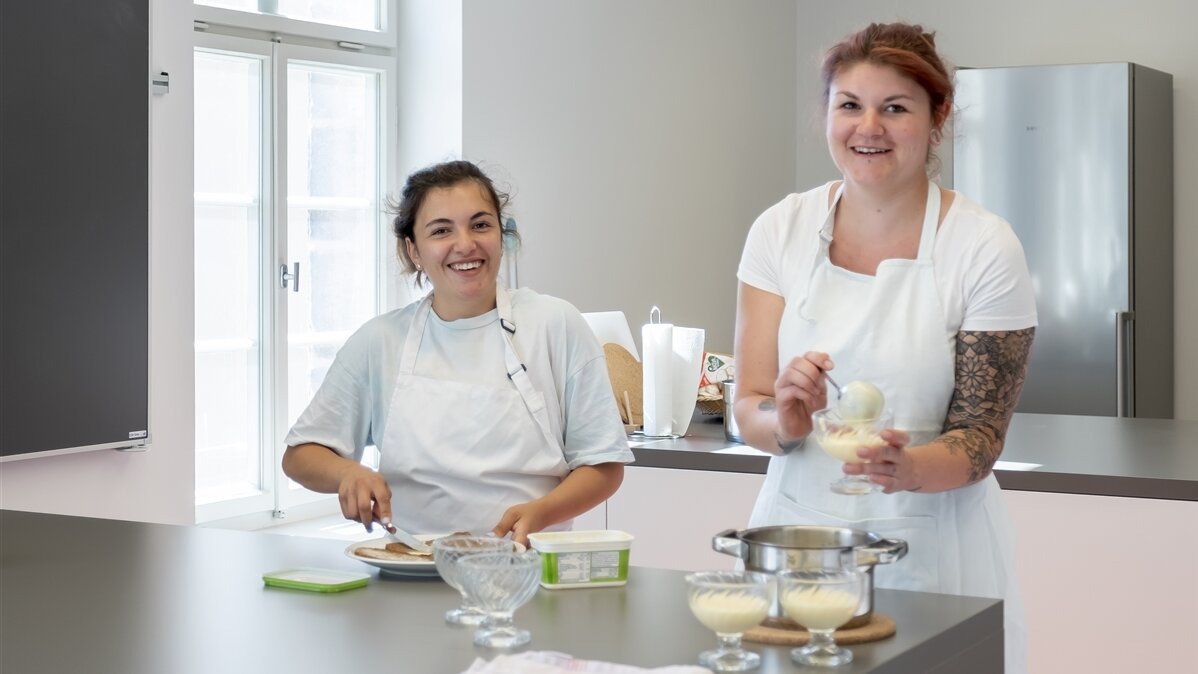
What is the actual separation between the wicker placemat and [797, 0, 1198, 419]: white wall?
13.5 feet

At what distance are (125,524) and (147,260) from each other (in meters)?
1.37

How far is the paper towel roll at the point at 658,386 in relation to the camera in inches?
119

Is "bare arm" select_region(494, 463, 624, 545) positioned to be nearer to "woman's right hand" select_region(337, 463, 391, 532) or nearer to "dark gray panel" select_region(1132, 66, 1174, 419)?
"woman's right hand" select_region(337, 463, 391, 532)

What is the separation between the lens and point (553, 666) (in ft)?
4.11

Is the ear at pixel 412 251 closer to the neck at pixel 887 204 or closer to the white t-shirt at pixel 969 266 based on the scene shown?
the white t-shirt at pixel 969 266

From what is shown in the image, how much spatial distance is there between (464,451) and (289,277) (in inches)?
89.0

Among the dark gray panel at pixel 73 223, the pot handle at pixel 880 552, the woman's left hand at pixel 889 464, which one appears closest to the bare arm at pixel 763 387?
the woman's left hand at pixel 889 464

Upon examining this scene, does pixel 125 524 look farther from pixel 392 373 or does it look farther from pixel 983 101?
pixel 983 101

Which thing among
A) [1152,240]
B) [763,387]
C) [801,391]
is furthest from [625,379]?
[1152,240]

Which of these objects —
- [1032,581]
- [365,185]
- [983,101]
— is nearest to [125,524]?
[1032,581]

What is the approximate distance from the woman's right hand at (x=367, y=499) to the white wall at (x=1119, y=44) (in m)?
3.72

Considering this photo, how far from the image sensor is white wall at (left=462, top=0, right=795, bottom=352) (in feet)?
15.4

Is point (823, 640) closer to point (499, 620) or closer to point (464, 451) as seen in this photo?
point (499, 620)

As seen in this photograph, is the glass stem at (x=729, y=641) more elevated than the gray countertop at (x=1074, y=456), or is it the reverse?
the gray countertop at (x=1074, y=456)
